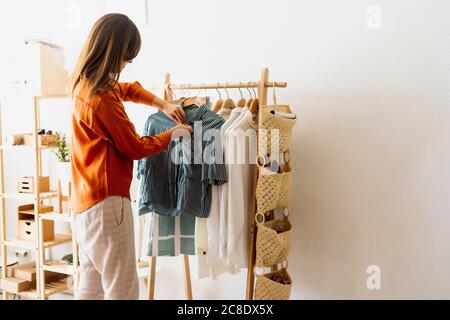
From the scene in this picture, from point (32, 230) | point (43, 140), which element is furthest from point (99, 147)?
point (32, 230)

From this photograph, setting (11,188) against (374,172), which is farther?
(11,188)

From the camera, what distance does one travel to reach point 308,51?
2.47 metres

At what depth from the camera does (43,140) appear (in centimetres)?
286

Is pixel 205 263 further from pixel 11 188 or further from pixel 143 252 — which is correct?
pixel 11 188

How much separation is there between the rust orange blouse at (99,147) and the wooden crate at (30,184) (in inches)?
47.1

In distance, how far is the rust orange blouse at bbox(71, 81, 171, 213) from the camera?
1761 mm

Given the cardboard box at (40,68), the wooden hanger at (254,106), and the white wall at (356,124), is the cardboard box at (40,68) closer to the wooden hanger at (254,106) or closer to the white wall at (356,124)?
the white wall at (356,124)

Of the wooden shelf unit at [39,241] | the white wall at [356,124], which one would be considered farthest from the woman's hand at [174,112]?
the wooden shelf unit at [39,241]

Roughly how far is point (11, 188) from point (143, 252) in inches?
43.5

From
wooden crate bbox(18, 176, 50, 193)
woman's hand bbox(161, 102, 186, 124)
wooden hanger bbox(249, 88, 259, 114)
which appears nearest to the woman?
woman's hand bbox(161, 102, 186, 124)

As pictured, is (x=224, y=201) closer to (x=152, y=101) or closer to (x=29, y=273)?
(x=152, y=101)

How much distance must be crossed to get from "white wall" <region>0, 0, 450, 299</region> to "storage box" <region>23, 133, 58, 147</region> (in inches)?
36.7

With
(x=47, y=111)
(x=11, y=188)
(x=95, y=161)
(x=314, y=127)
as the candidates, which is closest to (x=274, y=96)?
(x=314, y=127)
